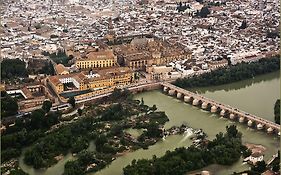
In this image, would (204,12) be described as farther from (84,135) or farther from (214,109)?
(84,135)

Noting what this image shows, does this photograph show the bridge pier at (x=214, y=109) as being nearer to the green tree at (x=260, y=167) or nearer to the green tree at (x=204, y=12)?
the green tree at (x=260, y=167)

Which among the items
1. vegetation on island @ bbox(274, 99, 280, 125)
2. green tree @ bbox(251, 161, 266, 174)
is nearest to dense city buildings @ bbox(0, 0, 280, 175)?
green tree @ bbox(251, 161, 266, 174)

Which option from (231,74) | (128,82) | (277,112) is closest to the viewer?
(277,112)

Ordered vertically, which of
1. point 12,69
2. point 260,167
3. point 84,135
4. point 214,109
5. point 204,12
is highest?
point 204,12

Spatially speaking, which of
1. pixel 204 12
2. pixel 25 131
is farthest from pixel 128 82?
pixel 204 12

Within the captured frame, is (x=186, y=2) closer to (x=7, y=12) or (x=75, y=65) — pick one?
(x=7, y=12)

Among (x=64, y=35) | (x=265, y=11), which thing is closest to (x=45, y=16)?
(x=64, y=35)

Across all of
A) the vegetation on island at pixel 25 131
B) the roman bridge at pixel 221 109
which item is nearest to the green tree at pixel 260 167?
the roman bridge at pixel 221 109
